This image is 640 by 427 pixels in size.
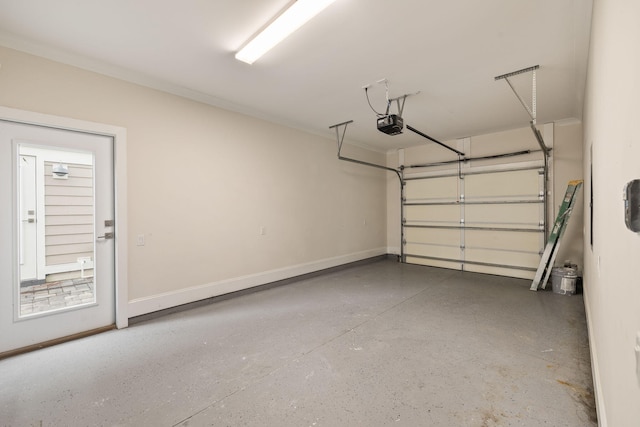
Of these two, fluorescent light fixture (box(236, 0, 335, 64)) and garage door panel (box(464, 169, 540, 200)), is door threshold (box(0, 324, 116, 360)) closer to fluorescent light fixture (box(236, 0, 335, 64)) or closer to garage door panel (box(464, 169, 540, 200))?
fluorescent light fixture (box(236, 0, 335, 64))

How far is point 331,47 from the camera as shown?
8.29 feet

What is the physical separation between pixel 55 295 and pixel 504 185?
6.69 m

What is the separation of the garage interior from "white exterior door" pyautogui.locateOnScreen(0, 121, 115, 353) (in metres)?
0.06

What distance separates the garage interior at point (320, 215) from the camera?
1725mm

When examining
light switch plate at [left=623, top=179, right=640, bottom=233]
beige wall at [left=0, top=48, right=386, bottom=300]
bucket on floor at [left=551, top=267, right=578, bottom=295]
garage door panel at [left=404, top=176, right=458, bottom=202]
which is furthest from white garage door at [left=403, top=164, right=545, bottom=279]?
light switch plate at [left=623, top=179, right=640, bottom=233]

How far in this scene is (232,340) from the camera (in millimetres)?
2689

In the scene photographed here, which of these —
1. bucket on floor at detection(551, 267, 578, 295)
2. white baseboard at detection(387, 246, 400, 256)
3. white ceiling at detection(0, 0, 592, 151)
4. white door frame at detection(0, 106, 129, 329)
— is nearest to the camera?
white ceiling at detection(0, 0, 592, 151)

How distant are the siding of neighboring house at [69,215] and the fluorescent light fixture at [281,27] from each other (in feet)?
6.77

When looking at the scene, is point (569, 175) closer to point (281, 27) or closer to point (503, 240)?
point (503, 240)

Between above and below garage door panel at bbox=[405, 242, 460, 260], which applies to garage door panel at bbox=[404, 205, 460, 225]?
above

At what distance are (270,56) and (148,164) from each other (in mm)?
1865

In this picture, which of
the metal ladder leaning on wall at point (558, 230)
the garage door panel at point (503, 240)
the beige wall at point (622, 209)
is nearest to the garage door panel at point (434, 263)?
the garage door panel at point (503, 240)

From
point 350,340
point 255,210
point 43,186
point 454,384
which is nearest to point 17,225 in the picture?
point 43,186

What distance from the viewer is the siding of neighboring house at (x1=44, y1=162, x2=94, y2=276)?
266 centimetres
